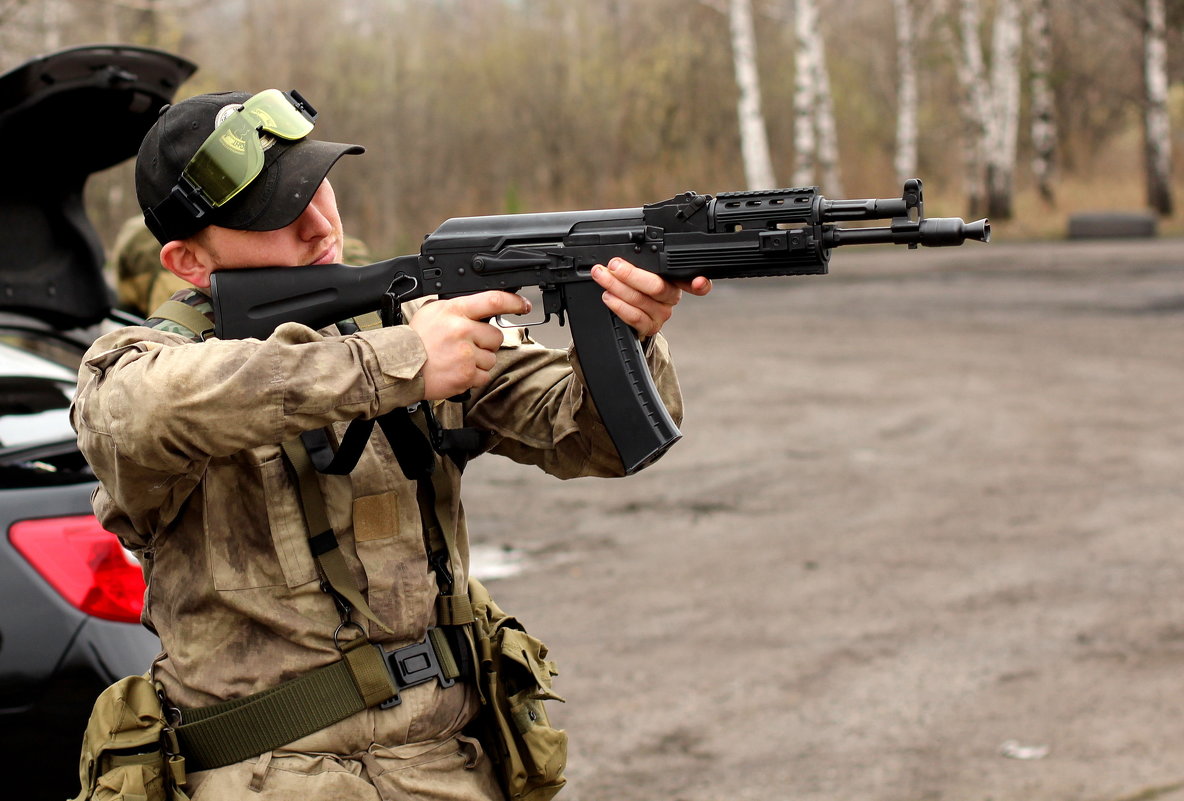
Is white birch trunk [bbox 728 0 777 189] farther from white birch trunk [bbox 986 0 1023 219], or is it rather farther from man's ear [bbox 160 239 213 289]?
man's ear [bbox 160 239 213 289]

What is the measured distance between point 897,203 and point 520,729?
1.11 m

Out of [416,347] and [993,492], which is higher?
[416,347]

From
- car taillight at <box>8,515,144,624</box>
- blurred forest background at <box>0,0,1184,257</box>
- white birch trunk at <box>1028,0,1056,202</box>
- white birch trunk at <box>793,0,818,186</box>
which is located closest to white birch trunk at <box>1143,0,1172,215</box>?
blurred forest background at <box>0,0,1184,257</box>

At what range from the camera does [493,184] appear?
29953 mm

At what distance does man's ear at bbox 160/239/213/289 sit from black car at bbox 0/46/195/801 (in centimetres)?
132

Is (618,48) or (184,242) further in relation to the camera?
(618,48)

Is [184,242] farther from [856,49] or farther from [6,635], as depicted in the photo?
[856,49]

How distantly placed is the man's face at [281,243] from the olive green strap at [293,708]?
0.66 metres

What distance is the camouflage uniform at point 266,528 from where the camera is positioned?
6.95 ft

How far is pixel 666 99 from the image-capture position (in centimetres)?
3222

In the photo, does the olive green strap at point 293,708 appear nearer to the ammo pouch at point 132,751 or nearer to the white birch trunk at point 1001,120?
the ammo pouch at point 132,751

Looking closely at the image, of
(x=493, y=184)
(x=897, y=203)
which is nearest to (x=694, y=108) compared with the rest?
(x=493, y=184)

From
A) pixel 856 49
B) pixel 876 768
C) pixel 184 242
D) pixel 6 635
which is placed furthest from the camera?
pixel 856 49

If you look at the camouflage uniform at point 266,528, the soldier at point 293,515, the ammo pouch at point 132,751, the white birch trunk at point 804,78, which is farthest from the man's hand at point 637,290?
the white birch trunk at point 804,78
